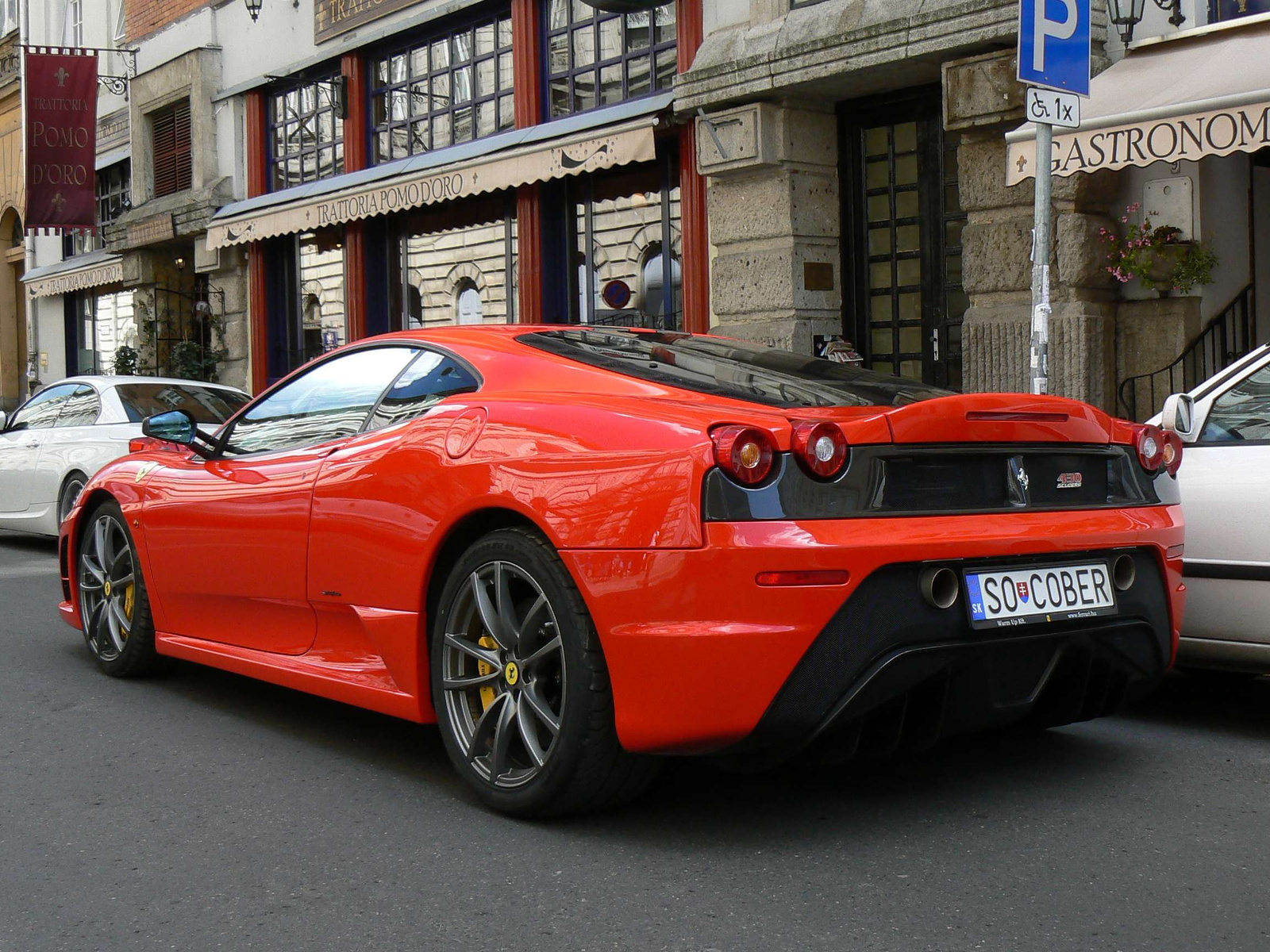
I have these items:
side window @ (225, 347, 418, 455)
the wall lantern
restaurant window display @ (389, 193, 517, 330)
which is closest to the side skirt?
side window @ (225, 347, 418, 455)

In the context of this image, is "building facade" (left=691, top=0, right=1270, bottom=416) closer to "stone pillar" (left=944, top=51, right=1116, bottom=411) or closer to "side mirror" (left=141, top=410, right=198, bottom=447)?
"stone pillar" (left=944, top=51, right=1116, bottom=411)

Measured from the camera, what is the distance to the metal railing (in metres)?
9.85

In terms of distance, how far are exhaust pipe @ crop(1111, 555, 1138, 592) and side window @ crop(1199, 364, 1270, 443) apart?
4.17 feet

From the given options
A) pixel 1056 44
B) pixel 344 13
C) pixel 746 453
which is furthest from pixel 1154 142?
pixel 344 13

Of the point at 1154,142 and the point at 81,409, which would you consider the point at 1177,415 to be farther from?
the point at 81,409

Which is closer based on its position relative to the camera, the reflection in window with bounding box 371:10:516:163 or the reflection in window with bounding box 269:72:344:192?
the reflection in window with bounding box 371:10:516:163

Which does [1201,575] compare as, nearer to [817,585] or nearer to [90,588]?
[817,585]

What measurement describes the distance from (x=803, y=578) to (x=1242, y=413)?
7.94 ft

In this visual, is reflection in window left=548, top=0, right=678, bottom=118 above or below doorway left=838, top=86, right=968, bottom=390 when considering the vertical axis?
above

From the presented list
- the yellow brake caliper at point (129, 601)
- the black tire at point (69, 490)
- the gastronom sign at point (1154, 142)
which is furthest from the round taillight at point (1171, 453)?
the black tire at point (69, 490)

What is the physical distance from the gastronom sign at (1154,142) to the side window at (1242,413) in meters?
3.23

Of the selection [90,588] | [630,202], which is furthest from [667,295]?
[90,588]

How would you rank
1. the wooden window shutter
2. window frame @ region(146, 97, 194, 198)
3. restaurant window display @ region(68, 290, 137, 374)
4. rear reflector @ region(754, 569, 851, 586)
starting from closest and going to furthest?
rear reflector @ region(754, 569, 851, 586) < window frame @ region(146, 97, 194, 198) < the wooden window shutter < restaurant window display @ region(68, 290, 137, 374)

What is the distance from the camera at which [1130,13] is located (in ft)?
31.8
